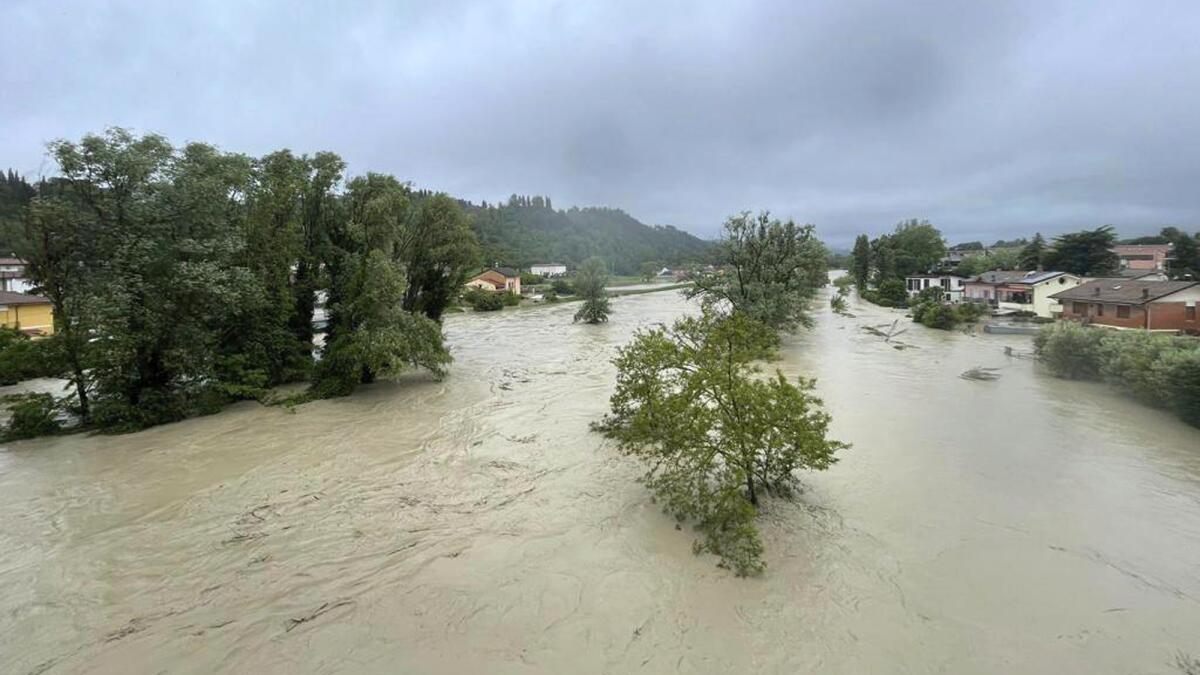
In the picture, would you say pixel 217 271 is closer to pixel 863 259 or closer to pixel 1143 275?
pixel 1143 275

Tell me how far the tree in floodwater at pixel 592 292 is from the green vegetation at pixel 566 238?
42.2 metres

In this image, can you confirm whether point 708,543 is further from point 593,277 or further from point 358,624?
point 593,277

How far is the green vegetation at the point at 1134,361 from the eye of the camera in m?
14.1

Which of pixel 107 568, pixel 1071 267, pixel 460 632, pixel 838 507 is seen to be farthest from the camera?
pixel 1071 267

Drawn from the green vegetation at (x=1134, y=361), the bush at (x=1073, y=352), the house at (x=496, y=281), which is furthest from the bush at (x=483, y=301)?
the bush at (x=1073, y=352)

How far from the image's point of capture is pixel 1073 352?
19.5 meters

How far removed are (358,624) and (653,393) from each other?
5811 millimetres

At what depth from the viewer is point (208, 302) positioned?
14.6 meters

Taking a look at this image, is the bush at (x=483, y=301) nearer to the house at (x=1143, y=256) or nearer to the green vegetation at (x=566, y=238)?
the green vegetation at (x=566, y=238)

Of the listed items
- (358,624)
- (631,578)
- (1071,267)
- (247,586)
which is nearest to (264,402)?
(247,586)

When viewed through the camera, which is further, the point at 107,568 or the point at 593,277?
the point at 593,277

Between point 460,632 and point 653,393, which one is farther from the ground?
point 653,393

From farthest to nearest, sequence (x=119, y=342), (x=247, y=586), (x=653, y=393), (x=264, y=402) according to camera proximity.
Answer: (x=264, y=402) → (x=119, y=342) → (x=653, y=393) → (x=247, y=586)

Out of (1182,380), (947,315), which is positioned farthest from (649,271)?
(1182,380)
